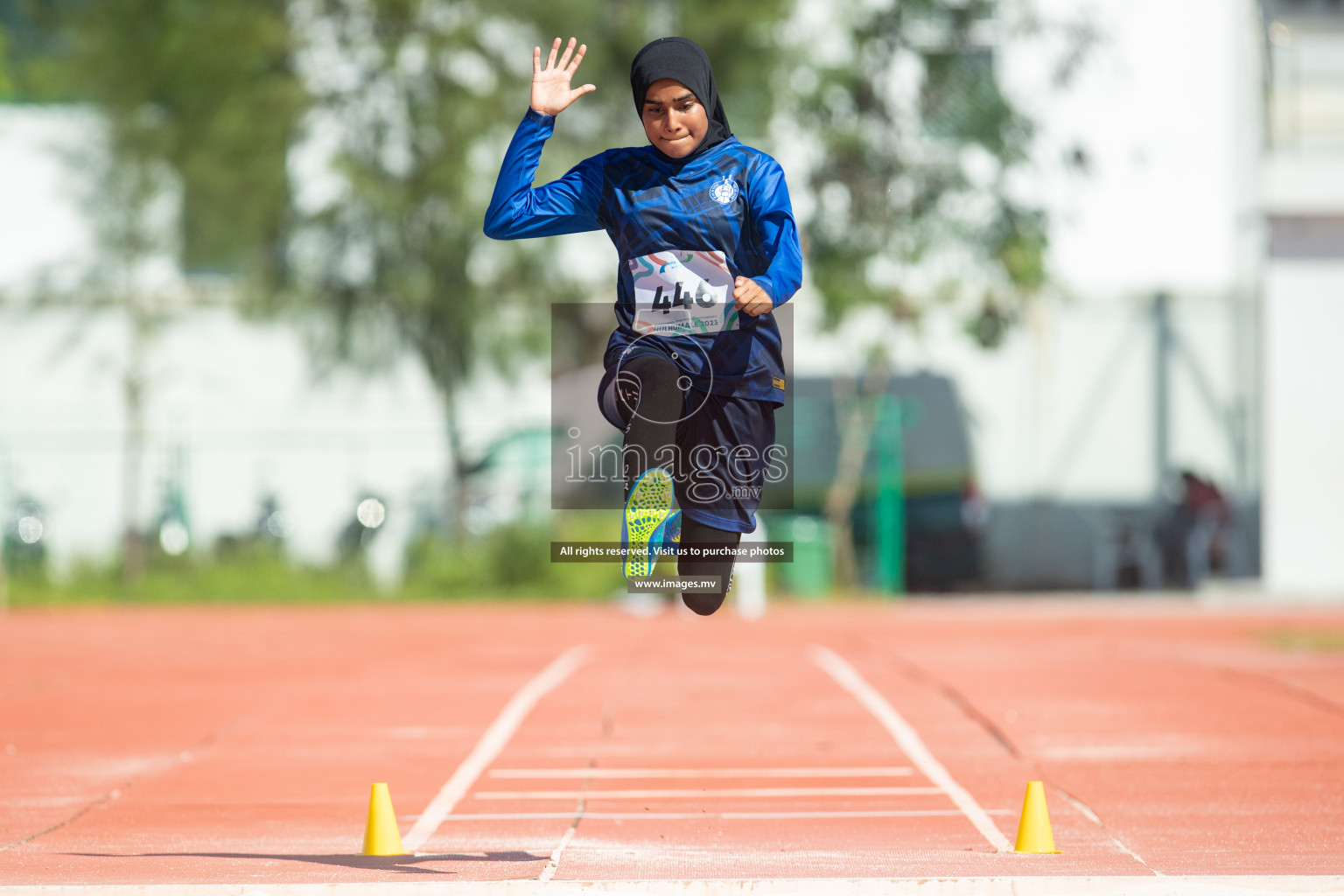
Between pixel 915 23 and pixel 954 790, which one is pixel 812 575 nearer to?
pixel 915 23

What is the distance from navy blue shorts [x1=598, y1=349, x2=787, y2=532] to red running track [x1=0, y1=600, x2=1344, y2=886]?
5.74ft

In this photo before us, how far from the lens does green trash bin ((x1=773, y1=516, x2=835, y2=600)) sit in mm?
22812

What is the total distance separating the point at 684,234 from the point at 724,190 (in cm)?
20

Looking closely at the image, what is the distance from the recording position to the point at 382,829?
7.35 meters

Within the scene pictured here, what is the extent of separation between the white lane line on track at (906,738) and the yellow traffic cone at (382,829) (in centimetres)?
266

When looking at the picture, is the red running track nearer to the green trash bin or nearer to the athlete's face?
the athlete's face

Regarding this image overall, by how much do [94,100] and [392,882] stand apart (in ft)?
71.2

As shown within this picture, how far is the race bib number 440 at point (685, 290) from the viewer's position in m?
5.60

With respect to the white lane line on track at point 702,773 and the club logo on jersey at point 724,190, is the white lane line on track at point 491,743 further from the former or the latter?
the club logo on jersey at point 724,190

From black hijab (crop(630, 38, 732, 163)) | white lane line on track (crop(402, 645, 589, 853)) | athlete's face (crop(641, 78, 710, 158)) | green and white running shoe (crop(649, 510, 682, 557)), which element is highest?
black hijab (crop(630, 38, 732, 163))

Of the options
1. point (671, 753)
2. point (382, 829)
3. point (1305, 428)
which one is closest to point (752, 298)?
point (382, 829)

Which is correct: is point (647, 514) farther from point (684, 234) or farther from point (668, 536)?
point (684, 234)

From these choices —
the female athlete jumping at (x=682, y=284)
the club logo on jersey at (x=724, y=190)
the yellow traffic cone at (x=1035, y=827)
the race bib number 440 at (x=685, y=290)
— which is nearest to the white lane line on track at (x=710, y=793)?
the yellow traffic cone at (x=1035, y=827)

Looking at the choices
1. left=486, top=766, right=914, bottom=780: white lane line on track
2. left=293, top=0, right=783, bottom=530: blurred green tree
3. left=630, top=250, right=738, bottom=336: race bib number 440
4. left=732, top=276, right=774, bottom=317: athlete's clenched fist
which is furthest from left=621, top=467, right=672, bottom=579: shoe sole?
left=293, top=0, right=783, bottom=530: blurred green tree
